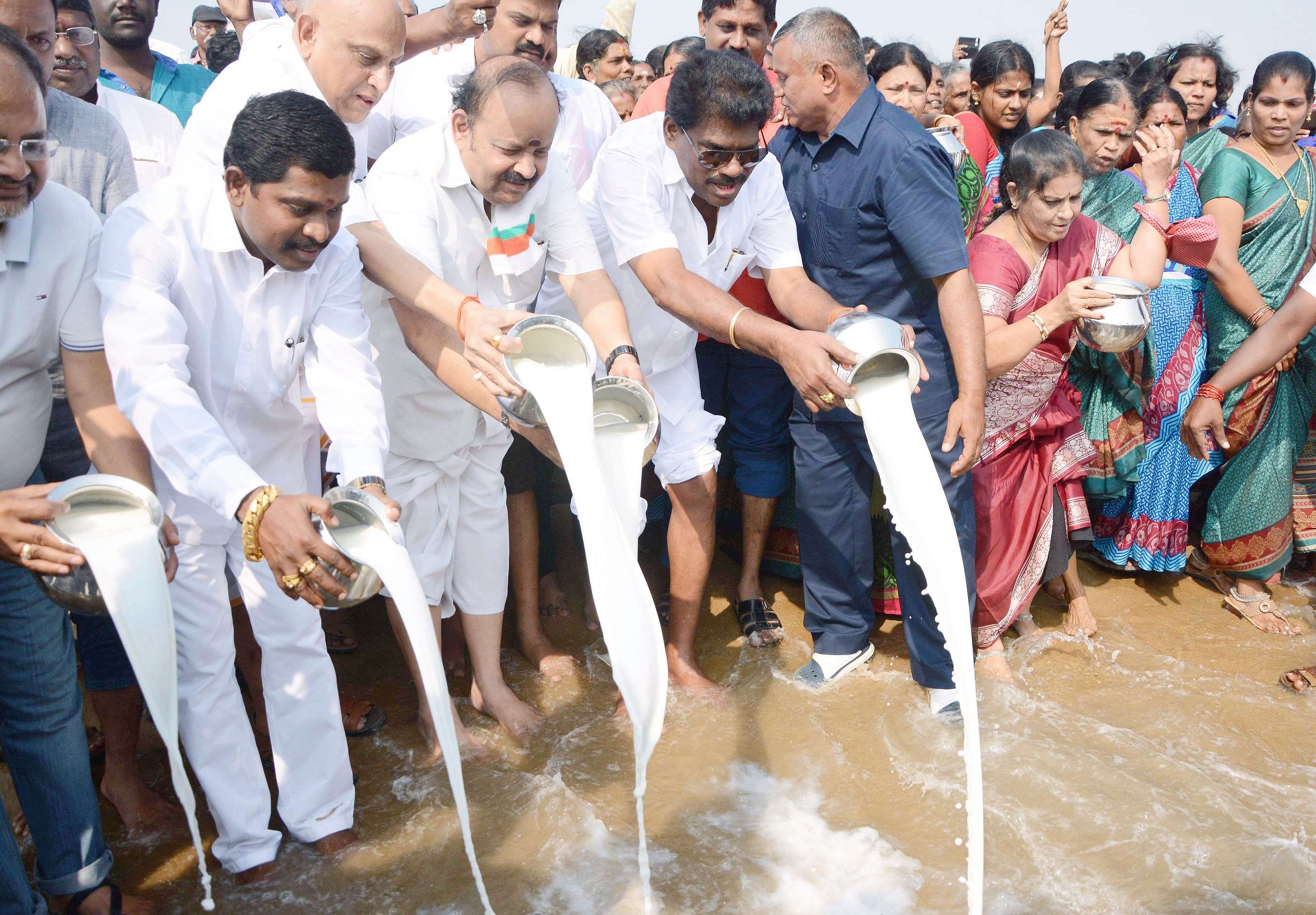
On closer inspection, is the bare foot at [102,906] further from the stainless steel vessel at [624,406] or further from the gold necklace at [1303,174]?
the gold necklace at [1303,174]

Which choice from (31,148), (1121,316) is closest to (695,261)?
(1121,316)

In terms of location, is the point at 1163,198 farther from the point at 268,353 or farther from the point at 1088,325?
the point at 268,353

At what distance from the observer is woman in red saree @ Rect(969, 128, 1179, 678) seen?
11.9 ft

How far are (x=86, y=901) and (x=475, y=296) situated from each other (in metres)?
1.87

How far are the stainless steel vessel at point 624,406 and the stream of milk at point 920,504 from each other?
58 centimetres

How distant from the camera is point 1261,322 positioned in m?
4.40

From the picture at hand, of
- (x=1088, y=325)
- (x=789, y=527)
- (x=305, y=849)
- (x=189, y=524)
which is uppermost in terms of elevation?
(x=1088, y=325)

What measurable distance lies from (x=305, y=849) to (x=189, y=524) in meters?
0.97

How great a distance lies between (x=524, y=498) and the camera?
3900 millimetres

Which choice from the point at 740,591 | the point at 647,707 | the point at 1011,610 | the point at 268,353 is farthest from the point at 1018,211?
the point at 268,353

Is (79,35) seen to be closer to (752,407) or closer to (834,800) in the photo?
(752,407)

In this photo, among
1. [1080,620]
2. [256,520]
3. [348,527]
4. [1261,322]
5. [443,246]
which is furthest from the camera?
[1261,322]

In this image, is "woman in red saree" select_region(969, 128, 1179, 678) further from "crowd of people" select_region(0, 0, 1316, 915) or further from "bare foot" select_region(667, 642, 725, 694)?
"bare foot" select_region(667, 642, 725, 694)

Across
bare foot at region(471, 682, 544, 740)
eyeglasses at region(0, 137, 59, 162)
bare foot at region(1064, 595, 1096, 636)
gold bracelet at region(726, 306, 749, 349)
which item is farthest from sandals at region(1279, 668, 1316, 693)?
eyeglasses at region(0, 137, 59, 162)
